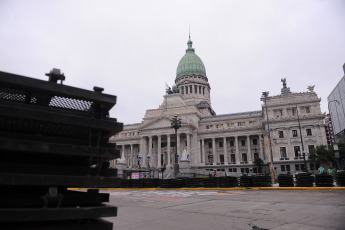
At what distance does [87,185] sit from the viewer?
317 cm

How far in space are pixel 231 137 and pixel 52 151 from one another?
236 feet

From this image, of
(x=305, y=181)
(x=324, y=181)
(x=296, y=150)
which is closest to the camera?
(x=324, y=181)

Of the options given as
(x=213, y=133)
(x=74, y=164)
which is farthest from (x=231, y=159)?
Result: (x=74, y=164)

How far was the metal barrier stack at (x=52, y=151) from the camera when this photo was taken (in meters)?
2.86

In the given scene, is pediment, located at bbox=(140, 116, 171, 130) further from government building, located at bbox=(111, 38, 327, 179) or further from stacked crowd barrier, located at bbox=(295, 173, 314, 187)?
stacked crowd barrier, located at bbox=(295, 173, 314, 187)

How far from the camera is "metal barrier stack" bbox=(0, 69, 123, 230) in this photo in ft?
9.39

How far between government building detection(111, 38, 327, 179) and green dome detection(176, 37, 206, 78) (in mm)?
17670

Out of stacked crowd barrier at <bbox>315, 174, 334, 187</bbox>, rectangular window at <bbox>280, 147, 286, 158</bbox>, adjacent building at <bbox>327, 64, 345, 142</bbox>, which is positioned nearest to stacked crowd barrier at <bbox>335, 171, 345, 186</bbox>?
stacked crowd barrier at <bbox>315, 174, 334, 187</bbox>

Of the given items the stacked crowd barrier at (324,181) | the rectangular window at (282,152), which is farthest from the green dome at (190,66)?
the stacked crowd barrier at (324,181)

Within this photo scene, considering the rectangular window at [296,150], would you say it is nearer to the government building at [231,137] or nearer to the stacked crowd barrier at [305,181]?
the government building at [231,137]

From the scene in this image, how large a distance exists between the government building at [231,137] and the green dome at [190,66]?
58.0 feet

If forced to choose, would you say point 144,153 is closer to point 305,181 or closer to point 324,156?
point 324,156

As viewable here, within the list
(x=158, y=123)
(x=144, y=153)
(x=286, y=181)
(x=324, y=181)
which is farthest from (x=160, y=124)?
(x=324, y=181)

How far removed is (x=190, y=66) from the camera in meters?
99.4
